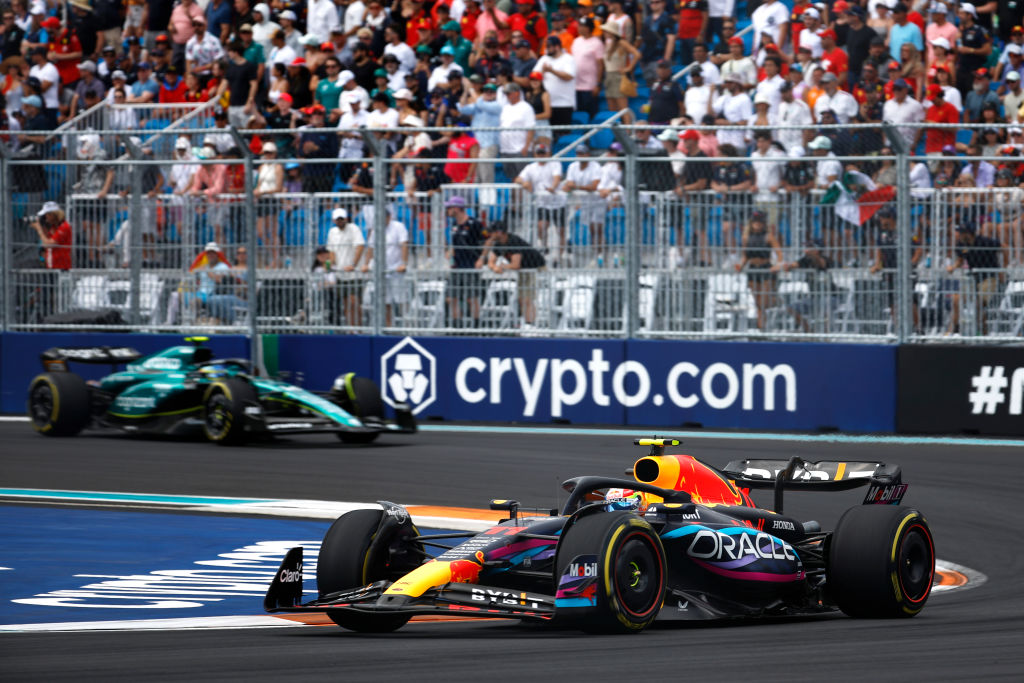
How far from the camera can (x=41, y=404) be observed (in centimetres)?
1570

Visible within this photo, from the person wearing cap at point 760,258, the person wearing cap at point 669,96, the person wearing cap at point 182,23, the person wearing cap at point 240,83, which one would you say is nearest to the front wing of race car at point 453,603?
the person wearing cap at point 760,258

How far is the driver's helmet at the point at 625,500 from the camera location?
7078mm

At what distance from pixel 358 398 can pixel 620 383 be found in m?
2.84

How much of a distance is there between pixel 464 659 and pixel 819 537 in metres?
2.41

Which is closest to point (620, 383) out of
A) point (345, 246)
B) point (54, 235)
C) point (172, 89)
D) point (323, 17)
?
point (345, 246)

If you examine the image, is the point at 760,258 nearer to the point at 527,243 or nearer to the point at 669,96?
the point at 527,243

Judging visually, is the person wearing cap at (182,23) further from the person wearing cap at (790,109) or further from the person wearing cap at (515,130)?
the person wearing cap at (790,109)

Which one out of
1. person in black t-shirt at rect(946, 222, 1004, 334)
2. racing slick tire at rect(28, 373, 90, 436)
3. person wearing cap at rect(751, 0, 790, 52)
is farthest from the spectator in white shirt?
racing slick tire at rect(28, 373, 90, 436)

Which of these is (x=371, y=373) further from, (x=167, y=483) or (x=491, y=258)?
(x=167, y=483)

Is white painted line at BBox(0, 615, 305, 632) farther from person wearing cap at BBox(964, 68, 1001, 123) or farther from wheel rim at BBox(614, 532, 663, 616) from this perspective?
person wearing cap at BBox(964, 68, 1001, 123)

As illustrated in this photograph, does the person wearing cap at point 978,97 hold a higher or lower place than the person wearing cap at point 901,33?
lower

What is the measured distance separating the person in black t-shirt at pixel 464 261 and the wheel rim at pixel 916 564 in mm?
9307

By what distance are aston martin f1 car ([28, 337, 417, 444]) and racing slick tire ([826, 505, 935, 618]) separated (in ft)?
25.2

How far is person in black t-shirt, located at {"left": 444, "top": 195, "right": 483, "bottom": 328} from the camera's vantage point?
1639cm
